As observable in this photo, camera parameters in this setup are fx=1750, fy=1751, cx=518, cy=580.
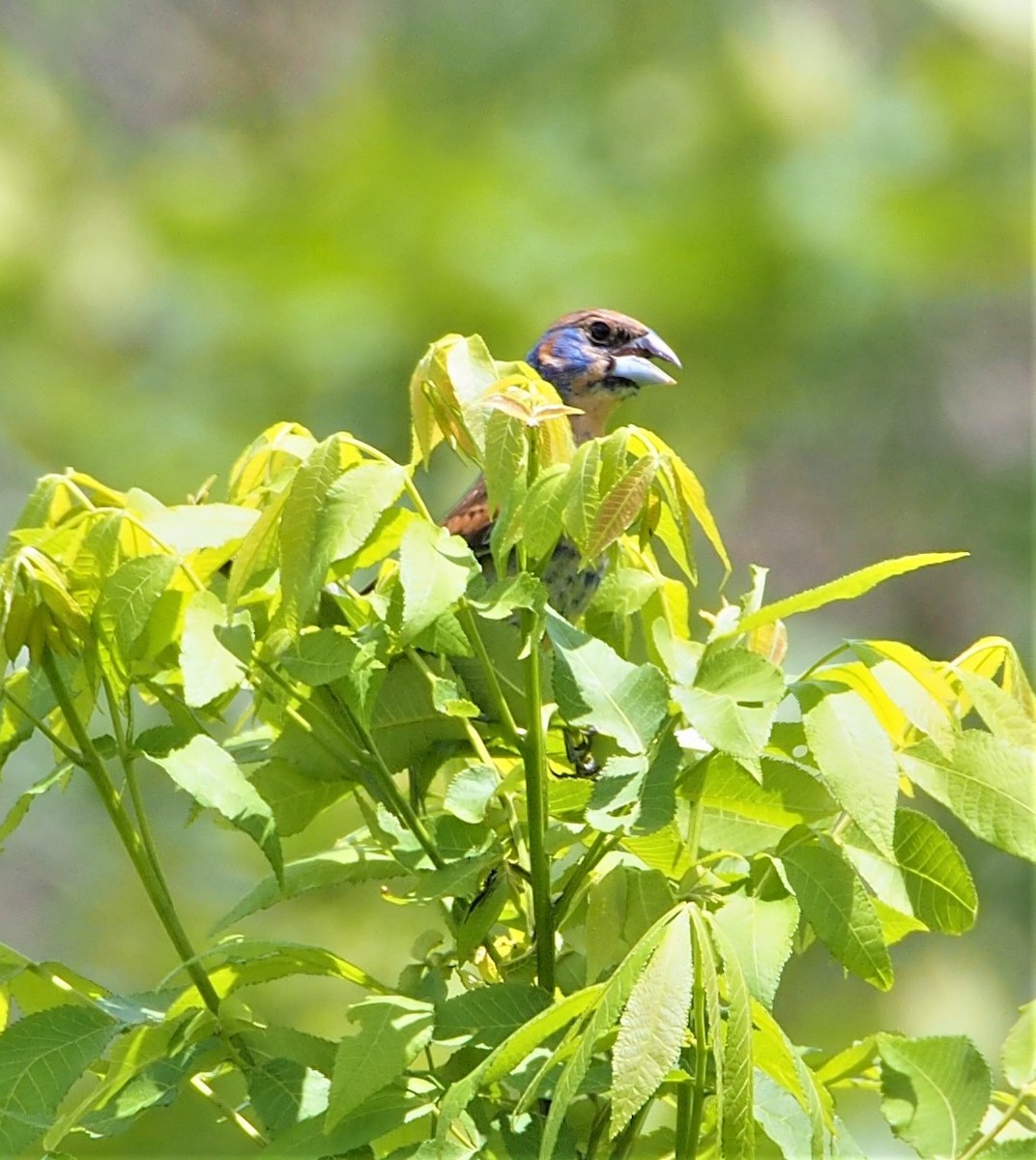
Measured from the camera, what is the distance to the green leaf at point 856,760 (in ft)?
4.63

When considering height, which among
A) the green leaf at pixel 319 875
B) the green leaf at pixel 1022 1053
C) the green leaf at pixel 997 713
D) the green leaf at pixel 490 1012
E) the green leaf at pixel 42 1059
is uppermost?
the green leaf at pixel 997 713

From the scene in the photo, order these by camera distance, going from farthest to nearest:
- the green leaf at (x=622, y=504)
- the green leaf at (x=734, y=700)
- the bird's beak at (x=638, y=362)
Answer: the bird's beak at (x=638, y=362)
the green leaf at (x=622, y=504)
the green leaf at (x=734, y=700)

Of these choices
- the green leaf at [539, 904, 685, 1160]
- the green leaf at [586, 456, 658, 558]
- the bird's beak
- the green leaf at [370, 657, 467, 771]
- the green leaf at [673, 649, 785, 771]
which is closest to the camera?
the green leaf at [539, 904, 685, 1160]

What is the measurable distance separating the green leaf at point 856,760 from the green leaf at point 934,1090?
0.22 meters

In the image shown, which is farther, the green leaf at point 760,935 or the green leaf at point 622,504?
the green leaf at point 622,504

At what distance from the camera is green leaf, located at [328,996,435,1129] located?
1.41m

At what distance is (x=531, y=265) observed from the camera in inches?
205

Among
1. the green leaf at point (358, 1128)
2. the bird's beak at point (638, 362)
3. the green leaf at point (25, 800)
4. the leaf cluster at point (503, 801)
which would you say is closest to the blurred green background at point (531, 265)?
the bird's beak at point (638, 362)

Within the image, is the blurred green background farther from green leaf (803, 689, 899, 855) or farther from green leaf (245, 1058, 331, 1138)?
green leaf (803, 689, 899, 855)

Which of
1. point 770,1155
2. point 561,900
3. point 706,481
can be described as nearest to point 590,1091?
point 561,900

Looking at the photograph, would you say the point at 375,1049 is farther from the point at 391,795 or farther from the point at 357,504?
the point at 357,504

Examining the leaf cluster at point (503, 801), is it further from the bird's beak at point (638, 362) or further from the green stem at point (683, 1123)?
the bird's beak at point (638, 362)

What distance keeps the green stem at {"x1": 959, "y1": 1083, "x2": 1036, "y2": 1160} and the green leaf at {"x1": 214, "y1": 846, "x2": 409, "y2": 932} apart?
56 cm

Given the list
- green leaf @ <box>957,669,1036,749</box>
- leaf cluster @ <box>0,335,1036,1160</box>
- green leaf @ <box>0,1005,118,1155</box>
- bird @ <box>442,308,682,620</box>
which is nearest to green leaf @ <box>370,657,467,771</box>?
leaf cluster @ <box>0,335,1036,1160</box>
